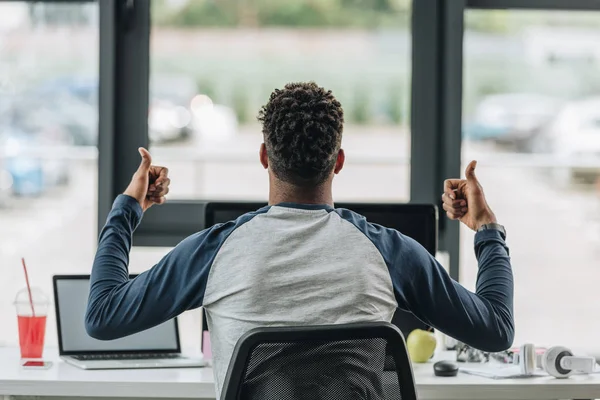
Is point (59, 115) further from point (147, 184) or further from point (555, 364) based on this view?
point (555, 364)

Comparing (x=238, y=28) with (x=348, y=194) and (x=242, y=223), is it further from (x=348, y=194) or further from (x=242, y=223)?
(x=242, y=223)

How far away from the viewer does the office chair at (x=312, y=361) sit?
1368mm

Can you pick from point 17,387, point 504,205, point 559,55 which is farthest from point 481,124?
point 17,387

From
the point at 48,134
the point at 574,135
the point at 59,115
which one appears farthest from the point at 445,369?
the point at 48,134

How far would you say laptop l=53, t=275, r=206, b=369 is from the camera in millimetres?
2312

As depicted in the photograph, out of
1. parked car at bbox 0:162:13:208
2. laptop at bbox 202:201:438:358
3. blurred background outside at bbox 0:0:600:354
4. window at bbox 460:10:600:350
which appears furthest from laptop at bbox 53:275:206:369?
parked car at bbox 0:162:13:208

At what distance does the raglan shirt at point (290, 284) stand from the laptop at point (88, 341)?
76 cm

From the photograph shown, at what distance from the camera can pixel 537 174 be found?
156 inches

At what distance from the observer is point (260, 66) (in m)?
3.39

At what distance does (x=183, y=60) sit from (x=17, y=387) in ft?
5.14

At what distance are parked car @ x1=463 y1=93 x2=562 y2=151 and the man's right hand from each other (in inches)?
64.1

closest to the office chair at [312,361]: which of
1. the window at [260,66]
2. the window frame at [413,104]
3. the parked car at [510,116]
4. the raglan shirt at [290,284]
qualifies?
the raglan shirt at [290,284]

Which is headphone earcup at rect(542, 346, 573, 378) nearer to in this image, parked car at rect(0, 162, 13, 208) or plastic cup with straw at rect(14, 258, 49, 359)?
plastic cup with straw at rect(14, 258, 49, 359)

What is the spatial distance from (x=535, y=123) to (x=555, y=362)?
155 centimetres
